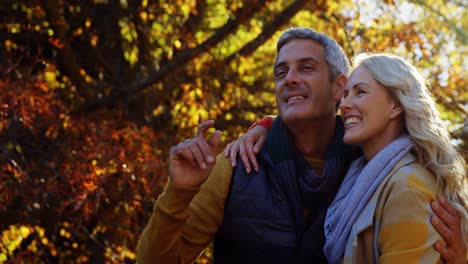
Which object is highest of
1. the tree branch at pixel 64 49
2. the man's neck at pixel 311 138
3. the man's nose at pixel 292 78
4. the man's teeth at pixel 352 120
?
the tree branch at pixel 64 49

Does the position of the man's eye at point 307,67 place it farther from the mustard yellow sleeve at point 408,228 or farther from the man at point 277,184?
the mustard yellow sleeve at point 408,228

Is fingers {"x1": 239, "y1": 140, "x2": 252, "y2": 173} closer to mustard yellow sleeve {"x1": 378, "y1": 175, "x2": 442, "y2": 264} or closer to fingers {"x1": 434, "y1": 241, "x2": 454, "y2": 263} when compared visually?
mustard yellow sleeve {"x1": 378, "y1": 175, "x2": 442, "y2": 264}

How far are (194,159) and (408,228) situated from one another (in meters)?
0.80

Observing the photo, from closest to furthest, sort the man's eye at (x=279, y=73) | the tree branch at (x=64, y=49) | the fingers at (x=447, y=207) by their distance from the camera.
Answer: the fingers at (x=447, y=207), the man's eye at (x=279, y=73), the tree branch at (x=64, y=49)

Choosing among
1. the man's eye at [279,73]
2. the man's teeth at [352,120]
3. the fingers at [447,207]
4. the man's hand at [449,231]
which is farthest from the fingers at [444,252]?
the man's eye at [279,73]

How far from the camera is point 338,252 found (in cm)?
288

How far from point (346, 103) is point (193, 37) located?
4.89m

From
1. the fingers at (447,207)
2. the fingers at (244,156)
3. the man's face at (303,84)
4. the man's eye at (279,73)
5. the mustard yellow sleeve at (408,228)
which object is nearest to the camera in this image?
the mustard yellow sleeve at (408,228)

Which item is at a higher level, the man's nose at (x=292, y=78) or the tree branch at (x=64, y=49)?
the tree branch at (x=64, y=49)

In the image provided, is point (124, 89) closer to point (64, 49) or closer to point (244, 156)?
point (64, 49)

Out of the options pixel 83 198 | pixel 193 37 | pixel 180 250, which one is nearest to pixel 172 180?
pixel 180 250

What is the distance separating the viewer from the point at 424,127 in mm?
2889

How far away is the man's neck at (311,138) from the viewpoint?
139 inches

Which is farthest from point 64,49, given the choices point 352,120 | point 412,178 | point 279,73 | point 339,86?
point 412,178
